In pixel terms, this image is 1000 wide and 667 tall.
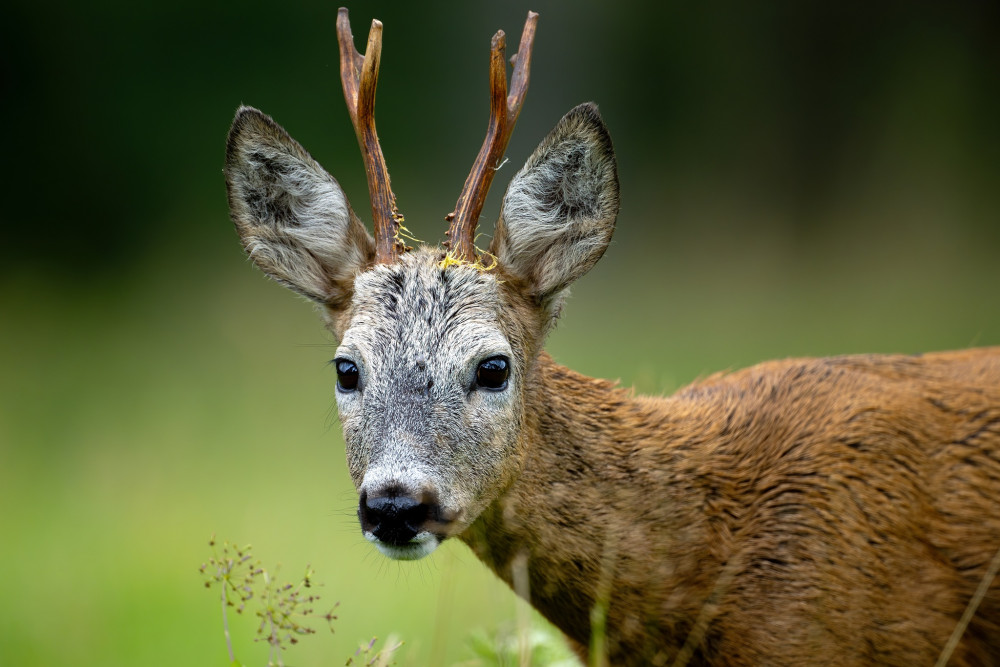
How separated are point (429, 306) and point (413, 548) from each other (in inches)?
35.4

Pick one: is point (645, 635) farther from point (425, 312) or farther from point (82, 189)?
point (82, 189)

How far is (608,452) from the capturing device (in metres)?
4.31

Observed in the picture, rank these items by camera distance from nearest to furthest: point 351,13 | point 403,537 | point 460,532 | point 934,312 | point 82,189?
1. point 403,537
2. point 460,532
3. point 934,312
4. point 82,189
5. point 351,13

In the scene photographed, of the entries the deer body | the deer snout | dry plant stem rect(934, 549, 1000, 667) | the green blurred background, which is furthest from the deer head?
the green blurred background

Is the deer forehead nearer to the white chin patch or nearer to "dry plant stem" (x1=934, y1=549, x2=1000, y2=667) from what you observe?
the white chin patch

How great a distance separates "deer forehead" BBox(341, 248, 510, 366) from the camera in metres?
4.00

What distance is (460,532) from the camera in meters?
3.89

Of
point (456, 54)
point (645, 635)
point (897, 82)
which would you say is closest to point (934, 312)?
point (897, 82)

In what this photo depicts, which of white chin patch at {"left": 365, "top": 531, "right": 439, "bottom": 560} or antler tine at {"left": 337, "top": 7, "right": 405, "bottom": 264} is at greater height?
antler tine at {"left": 337, "top": 7, "right": 405, "bottom": 264}

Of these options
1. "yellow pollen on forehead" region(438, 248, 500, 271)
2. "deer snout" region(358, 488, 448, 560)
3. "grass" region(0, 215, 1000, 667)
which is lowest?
"grass" region(0, 215, 1000, 667)

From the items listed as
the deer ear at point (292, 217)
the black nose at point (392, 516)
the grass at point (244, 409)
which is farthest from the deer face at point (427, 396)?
the grass at point (244, 409)

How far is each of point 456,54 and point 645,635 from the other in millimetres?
12025

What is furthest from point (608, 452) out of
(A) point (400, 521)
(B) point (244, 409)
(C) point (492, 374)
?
(B) point (244, 409)

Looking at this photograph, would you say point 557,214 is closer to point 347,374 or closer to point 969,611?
point 347,374
